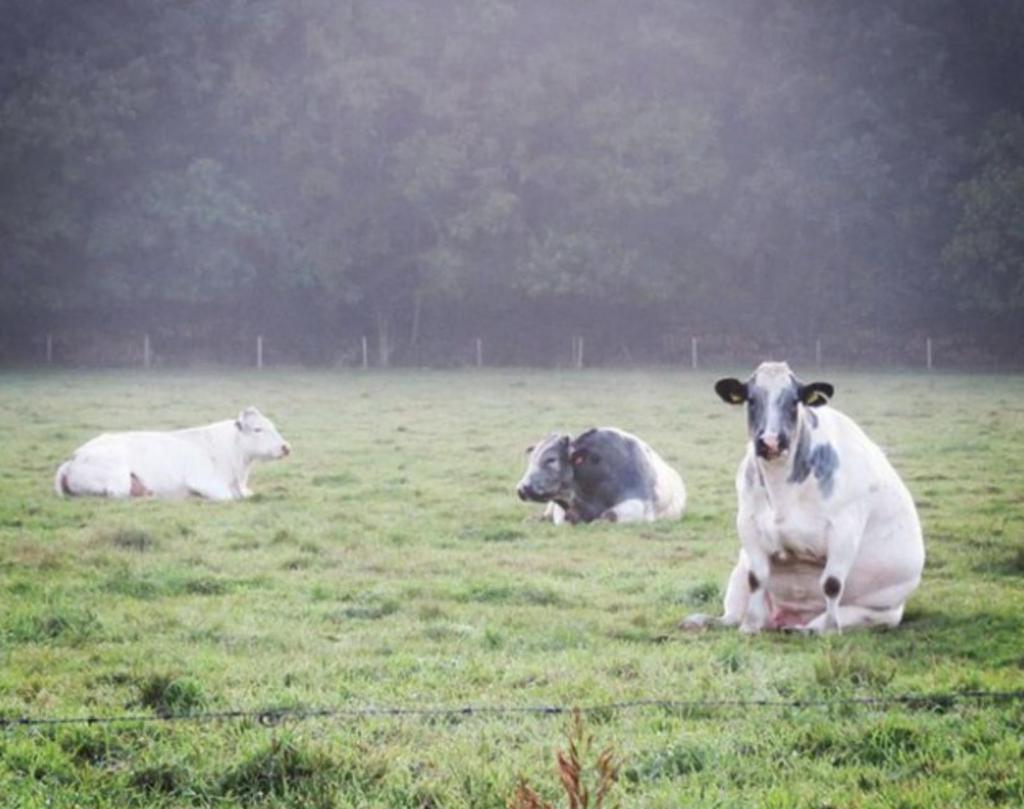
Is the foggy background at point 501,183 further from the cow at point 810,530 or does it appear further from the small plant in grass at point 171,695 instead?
the small plant in grass at point 171,695

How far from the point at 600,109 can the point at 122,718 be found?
152 feet

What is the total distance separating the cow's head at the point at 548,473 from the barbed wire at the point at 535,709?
278 inches

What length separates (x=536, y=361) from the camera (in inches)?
2058

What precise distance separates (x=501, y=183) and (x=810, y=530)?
139ft

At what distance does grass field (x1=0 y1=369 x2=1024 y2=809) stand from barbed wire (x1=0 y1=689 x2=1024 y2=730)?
0.06 m

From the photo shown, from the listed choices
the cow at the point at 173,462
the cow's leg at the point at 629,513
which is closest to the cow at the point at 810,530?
the cow's leg at the point at 629,513

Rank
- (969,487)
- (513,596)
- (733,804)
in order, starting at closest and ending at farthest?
1. (733,804)
2. (513,596)
3. (969,487)

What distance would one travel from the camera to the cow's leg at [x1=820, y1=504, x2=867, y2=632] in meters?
8.32

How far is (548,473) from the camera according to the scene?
13.8m

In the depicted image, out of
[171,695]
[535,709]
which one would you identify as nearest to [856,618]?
[535,709]

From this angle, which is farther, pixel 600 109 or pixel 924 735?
pixel 600 109

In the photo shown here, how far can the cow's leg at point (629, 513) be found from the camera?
13.6 meters

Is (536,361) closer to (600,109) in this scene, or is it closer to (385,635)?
(600,109)

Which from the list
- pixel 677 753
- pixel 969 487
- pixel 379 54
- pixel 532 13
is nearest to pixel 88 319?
pixel 379 54
